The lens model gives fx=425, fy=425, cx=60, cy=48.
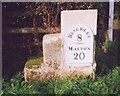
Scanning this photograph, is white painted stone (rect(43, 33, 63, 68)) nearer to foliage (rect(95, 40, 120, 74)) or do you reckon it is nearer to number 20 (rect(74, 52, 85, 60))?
number 20 (rect(74, 52, 85, 60))

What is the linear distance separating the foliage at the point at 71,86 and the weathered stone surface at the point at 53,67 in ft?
0.34

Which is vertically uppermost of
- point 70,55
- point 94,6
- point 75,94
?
point 94,6

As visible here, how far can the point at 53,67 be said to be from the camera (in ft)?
17.4

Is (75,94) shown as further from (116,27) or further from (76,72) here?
(116,27)

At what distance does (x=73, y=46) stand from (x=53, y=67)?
37 cm

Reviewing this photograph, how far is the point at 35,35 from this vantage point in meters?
6.48

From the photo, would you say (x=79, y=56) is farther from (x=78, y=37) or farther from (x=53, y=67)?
(x=53, y=67)

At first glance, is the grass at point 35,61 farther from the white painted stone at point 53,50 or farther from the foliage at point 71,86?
the foliage at point 71,86

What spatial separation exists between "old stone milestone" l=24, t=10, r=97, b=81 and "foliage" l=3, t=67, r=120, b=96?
0.14 m

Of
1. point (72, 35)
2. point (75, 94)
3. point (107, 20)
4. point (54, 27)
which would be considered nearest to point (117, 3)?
point (107, 20)

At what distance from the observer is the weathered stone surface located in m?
5.24

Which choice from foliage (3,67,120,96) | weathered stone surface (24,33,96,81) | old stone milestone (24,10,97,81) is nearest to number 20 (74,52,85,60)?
old stone milestone (24,10,97,81)

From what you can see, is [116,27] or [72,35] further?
[116,27]

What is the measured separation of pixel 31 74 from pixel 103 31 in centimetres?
198
